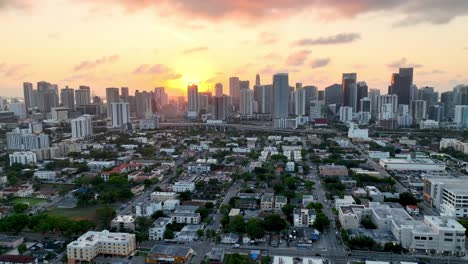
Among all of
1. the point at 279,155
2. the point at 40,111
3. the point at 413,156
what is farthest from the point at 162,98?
the point at 413,156

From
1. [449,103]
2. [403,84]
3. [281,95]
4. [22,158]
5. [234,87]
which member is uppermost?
[234,87]

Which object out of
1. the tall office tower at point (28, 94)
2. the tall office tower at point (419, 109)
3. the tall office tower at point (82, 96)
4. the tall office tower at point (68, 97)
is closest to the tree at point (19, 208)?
the tall office tower at point (68, 97)

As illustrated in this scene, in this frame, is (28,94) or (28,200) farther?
(28,94)

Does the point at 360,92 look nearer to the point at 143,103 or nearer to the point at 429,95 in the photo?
the point at 429,95

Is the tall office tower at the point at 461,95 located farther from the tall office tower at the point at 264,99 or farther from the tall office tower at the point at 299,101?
the tall office tower at the point at 264,99

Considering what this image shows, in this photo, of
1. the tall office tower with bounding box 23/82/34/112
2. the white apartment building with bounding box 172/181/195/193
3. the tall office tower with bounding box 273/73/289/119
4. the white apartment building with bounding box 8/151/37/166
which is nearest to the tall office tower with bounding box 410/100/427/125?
the tall office tower with bounding box 273/73/289/119

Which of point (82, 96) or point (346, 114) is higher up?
point (82, 96)

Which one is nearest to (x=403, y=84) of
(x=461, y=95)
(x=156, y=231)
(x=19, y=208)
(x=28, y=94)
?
(x=461, y=95)
